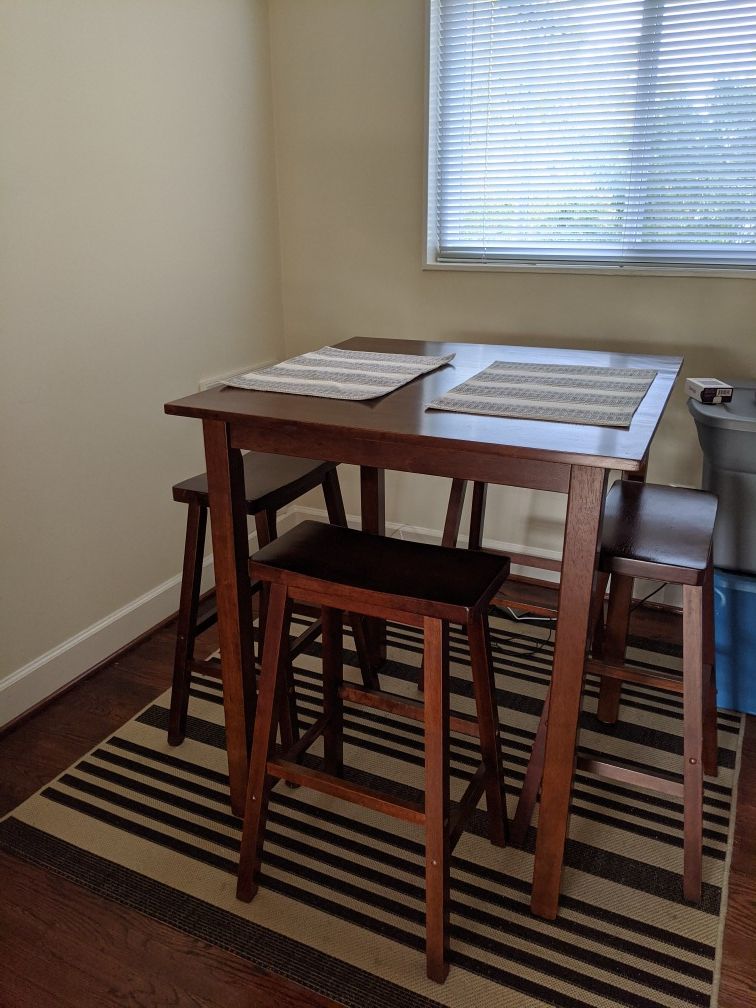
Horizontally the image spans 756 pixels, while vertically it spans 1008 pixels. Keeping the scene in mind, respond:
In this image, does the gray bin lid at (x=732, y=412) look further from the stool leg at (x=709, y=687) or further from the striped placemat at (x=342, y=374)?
the striped placemat at (x=342, y=374)

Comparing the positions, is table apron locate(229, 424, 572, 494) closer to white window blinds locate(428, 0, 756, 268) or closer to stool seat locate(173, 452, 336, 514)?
stool seat locate(173, 452, 336, 514)

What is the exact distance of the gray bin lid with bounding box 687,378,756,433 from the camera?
1.91 metres

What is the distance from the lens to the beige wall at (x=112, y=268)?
2004 millimetres

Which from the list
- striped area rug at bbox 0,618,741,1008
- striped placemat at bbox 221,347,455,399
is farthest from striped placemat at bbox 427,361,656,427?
striped area rug at bbox 0,618,741,1008

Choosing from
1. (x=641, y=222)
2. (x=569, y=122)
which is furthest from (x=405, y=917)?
(x=569, y=122)

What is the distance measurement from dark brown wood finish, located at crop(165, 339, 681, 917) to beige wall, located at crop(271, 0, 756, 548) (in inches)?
33.5

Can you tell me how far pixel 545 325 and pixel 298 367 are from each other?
1.18 m

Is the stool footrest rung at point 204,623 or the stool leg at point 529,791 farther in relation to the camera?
the stool footrest rung at point 204,623

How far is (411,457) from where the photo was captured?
4.49ft

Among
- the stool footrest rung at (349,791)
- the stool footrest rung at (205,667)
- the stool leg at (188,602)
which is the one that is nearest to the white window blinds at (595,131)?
the stool leg at (188,602)

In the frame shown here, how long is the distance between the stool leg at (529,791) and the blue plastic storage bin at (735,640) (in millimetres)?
714

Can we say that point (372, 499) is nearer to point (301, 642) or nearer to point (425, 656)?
point (301, 642)

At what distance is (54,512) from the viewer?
7.18 feet

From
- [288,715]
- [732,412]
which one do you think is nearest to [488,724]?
[288,715]
